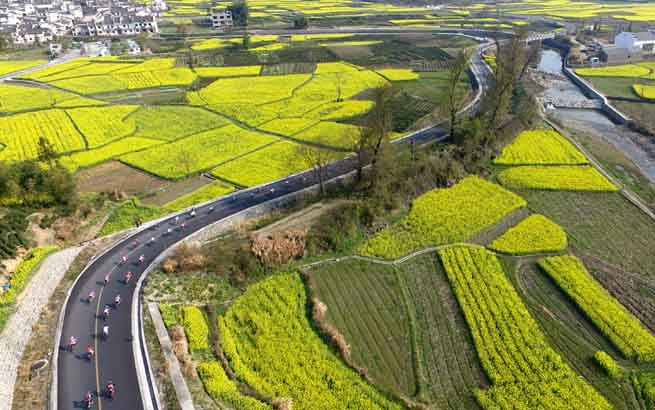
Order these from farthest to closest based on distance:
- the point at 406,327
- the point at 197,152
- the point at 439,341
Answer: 1. the point at 197,152
2. the point at 406,327
3. the point at 439,341

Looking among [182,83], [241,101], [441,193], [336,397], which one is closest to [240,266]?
[336,397]

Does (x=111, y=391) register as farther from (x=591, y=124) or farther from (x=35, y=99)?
(x=591, y=124)

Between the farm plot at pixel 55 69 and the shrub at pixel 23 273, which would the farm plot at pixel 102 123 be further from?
the shrub at pixel 23 273

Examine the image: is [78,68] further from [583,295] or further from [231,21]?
[583,295]

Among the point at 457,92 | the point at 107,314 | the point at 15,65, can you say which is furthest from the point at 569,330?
the point at 15,65

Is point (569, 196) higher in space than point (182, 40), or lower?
lower

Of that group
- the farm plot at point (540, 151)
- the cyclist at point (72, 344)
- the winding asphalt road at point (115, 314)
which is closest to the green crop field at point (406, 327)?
the winding asphalt road at point (115, 314)
